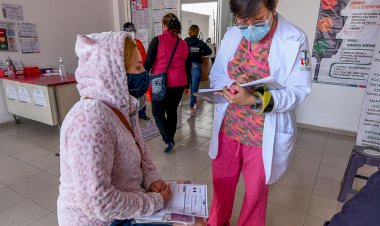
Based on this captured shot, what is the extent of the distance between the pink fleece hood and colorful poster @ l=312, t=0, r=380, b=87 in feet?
11.1

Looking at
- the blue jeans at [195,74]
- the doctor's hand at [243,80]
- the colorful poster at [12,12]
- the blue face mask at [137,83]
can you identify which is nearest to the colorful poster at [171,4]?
the blue jeans at [195,74]

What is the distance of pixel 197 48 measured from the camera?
14.0 ft

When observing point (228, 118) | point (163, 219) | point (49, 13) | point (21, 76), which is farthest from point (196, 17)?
point (163, 219)

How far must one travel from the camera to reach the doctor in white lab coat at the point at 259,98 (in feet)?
3.55

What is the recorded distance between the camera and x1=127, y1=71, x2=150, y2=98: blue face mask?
955 mm

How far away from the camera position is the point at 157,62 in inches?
106

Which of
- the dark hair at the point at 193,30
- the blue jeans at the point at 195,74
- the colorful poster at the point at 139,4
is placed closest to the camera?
the dark hair at the point at 193,30

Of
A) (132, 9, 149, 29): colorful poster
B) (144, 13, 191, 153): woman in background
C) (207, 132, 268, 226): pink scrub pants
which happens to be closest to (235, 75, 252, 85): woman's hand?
(207, 132, 268, 226): pink scrub pants

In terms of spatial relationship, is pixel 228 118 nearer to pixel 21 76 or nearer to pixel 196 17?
pixel 21 76

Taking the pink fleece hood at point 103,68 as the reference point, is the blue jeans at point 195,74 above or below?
below

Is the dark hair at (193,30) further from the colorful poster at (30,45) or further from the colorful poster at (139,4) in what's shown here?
the colorful poster at (30,45)

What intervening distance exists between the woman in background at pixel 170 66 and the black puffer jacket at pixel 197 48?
1377 mm

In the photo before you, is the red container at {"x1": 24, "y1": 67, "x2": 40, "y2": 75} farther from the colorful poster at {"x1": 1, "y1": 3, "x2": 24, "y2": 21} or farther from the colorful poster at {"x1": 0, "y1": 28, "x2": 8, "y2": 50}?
the colorful poster at {"x1": 1, "y1": 3, "x2": 24, "y2": 21}

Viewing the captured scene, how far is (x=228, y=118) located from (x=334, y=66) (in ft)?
9.20
